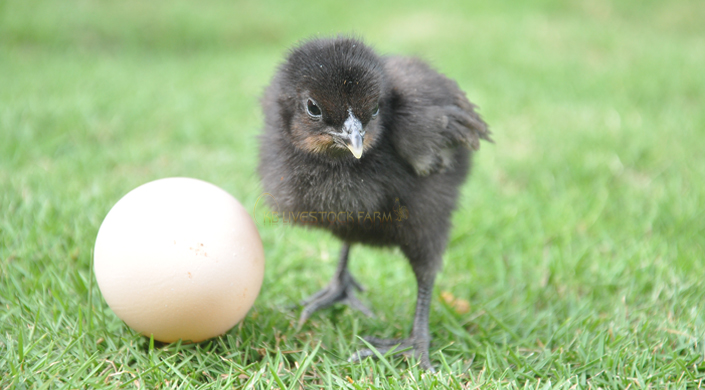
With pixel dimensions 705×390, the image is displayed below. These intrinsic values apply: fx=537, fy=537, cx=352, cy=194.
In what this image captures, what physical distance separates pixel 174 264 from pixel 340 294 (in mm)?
1181

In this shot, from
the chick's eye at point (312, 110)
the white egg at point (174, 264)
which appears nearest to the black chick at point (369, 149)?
the chick's eye at point (312, 110)

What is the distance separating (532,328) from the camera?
9.37ft

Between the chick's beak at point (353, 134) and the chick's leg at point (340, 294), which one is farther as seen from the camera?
the chick's leg at point (340, 294)

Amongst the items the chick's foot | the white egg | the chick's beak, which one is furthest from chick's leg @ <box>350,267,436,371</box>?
the chick's beak

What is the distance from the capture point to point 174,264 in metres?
2.24

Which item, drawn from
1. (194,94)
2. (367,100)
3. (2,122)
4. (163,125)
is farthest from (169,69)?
(367,100)

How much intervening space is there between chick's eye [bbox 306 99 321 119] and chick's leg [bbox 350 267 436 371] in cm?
97

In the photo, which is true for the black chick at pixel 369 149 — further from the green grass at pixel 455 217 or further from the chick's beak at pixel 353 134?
the green grass at pixel 455 217

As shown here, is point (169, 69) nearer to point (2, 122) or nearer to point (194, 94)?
point (194, 94)

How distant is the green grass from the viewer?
94.4 inches

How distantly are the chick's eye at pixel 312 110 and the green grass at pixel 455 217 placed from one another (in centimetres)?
91

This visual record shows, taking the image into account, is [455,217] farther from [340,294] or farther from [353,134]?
[353,134]

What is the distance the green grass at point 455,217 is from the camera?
240 centimetres

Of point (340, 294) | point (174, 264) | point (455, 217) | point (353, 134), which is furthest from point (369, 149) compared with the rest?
point (455, 217)
